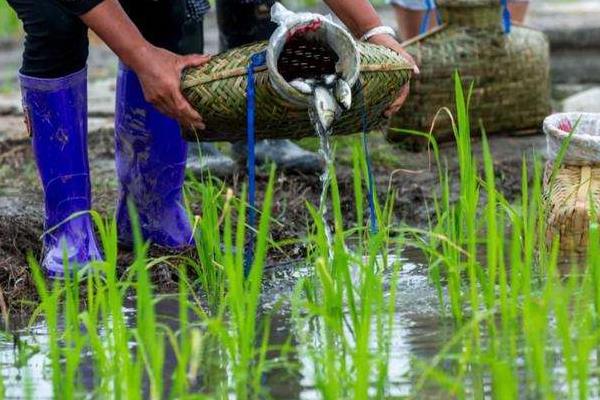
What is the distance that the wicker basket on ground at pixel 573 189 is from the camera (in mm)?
3451

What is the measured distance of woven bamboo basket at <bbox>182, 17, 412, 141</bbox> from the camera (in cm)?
308

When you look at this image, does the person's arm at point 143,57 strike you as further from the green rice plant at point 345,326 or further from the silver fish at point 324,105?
the green rice plant at point 345,326

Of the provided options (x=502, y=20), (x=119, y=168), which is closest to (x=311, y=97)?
(x=119, y=168)

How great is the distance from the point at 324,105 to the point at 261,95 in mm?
137

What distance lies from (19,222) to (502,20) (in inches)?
81.0

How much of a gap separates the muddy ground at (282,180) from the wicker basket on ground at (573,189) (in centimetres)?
10

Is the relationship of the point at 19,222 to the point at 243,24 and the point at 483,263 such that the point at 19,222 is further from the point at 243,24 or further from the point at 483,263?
the point at 483,263

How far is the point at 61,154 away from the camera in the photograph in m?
3.40

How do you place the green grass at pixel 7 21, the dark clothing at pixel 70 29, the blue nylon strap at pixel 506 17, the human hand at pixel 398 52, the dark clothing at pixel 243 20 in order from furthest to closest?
the green grass at pixel 7 21, the blue nylon strap at pixel 506 17, the dark clothing at pixel 243 20, the human hand at pixel 398 52, the dark clothing at pixel 70 29

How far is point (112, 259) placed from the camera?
8.39ft

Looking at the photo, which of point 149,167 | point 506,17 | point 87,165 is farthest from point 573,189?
point 506,17

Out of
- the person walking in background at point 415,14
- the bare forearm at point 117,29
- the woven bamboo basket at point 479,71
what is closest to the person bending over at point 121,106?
the bare forearm at point 117,29

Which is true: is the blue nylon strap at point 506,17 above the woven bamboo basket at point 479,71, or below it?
above

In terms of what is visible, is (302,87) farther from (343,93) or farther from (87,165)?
(87,165)
